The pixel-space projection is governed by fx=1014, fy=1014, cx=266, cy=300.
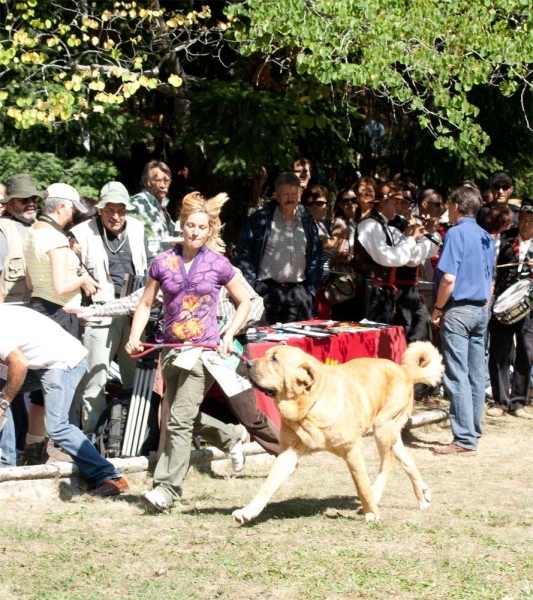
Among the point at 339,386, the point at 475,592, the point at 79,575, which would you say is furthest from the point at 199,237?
the point at 475,592

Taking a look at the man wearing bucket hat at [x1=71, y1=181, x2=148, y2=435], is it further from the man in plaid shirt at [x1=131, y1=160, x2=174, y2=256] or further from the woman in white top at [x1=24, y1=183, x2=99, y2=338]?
the man in plaid shirt at [x1=131, y1=160, x2=174, y2=256]

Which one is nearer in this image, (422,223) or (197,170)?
(422,223)

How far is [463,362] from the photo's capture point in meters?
8.59

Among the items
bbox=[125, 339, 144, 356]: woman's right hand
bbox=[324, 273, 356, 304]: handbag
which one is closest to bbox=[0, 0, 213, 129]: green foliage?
bbox=[324, 273, 356, 304]: handbag

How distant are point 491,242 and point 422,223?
2158 mm

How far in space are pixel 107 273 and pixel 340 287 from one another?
10.1ft

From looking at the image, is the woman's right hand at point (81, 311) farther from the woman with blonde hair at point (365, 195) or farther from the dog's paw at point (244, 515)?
the woman with blonde hair at point (365, 195)

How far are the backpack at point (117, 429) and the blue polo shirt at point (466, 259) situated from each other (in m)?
2.65

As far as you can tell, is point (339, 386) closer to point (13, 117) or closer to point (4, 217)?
point (4, 217)

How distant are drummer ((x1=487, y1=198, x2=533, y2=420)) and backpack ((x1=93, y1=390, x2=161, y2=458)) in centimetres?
410

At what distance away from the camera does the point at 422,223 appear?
10781 mm

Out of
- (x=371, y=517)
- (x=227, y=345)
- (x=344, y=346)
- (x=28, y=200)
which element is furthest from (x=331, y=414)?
(x=28, y=200)

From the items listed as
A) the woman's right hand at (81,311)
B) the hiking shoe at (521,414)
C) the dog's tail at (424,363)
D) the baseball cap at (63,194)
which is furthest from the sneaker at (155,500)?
the hiking shoe at (521,414)

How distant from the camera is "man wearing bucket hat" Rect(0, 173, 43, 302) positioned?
27.0 feet
